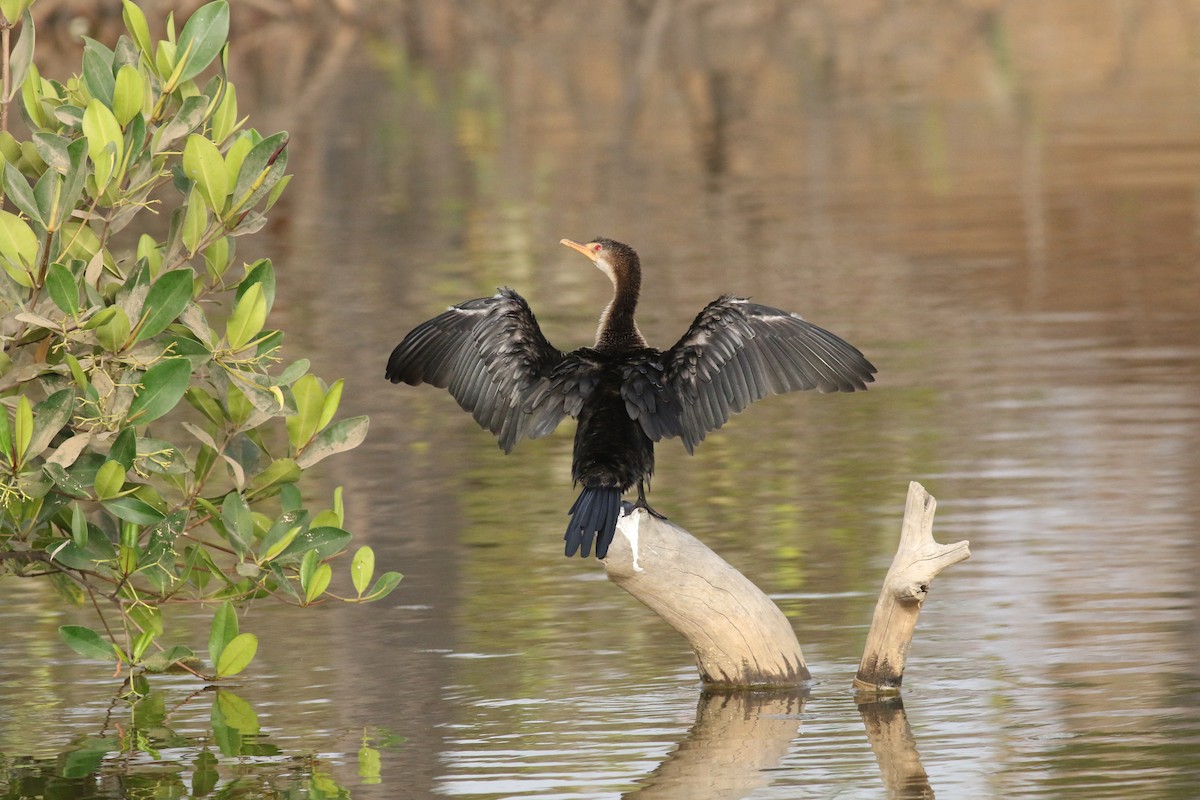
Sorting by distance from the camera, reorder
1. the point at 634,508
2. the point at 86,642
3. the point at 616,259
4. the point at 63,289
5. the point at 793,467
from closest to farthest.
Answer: the point at 63,289 < the point at 86,642 < the point at 634,508 < the point at 616,259 < the point at 793,467

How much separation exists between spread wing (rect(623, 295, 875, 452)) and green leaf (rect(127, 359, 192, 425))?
170 cm

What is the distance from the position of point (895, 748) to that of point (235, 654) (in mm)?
2197

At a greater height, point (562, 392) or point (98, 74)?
point (98, 74)

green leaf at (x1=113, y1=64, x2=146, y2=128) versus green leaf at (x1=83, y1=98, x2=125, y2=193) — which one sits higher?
green leaf at (x1=113, y1=64, x2=146, y2=128)

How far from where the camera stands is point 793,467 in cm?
1222

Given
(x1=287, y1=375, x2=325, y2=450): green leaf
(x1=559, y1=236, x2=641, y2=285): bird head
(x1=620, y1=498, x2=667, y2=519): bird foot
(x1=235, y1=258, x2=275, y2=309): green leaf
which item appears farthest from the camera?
(x1=559, y1=236, x2=641, y2=285): bird head

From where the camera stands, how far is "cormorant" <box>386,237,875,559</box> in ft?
25.0

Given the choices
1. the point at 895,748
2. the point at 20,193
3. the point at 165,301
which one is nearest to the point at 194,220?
the point at 165,301

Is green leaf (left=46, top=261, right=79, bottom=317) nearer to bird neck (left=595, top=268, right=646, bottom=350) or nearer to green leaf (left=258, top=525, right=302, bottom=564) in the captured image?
green leaf (left=258, top=525, right=302, bottom=564)

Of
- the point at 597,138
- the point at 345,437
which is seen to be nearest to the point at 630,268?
the point at 345,437

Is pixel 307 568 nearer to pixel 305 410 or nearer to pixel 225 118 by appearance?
pixel 305 410

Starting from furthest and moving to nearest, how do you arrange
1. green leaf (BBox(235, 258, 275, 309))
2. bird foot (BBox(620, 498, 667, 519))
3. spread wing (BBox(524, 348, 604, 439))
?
spread wing (BBox(524, 348, 604, 439))
bird foot (BBox(620, 498, 667, 519))
green leaf (BBox(235, 258, 275, 309))

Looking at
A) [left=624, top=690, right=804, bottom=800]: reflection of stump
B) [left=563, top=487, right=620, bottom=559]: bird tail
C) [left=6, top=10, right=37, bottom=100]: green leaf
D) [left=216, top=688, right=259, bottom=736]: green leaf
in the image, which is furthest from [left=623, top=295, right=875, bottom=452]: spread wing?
[left=6, top=10, right=37, bottom=100]: green leaf

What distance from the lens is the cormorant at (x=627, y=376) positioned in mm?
7609
